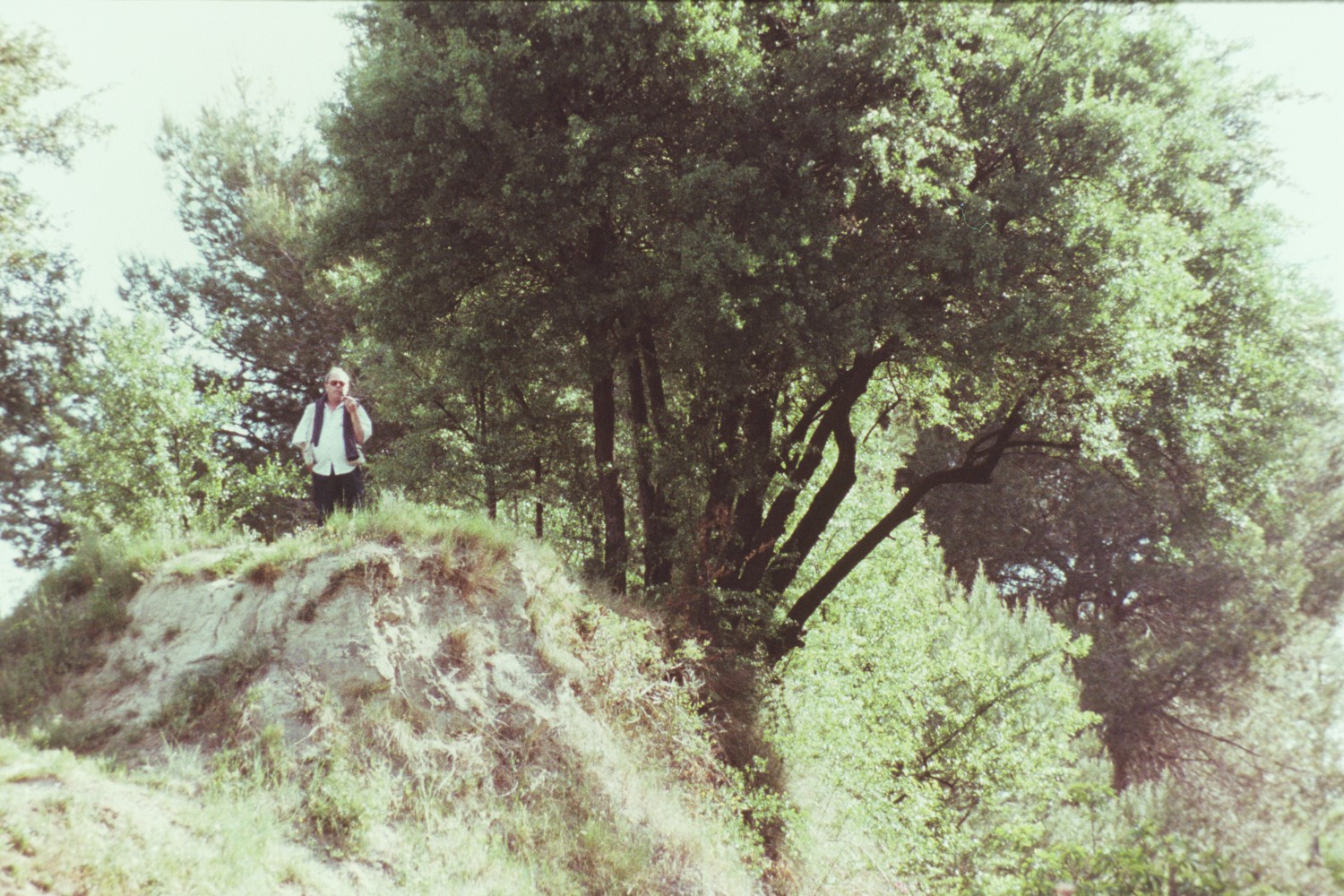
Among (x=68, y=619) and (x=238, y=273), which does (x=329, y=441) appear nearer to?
(x=68, y=619)

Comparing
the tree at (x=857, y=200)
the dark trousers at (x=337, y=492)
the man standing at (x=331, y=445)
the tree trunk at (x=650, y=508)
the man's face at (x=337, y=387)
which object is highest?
the tree at (x=857, y=200)

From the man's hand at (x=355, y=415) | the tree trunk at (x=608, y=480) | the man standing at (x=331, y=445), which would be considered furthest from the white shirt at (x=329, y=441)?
the tree trunk at (x=608, y=480)

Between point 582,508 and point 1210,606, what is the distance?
79.9ft

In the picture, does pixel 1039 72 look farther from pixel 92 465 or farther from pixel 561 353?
pixel 92 465

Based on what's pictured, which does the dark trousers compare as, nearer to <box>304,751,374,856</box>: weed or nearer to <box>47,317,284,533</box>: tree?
<box>47,317,284,533</box>: tree

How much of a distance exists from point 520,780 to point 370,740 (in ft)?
5.00

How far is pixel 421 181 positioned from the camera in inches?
358

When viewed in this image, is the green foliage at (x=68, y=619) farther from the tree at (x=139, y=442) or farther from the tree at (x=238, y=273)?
the tree at (x=238, y=273)

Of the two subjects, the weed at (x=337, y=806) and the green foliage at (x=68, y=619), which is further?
the green foliage at (x=68, y=619)

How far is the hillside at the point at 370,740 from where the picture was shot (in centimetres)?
530

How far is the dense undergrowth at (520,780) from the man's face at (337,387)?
1.26 m

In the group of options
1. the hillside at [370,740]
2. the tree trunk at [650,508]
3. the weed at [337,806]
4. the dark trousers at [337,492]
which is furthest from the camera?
the tree trunk at [650,508]

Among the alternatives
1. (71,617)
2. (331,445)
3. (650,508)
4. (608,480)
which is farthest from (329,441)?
(650,508)

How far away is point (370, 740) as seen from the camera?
6.77 m
